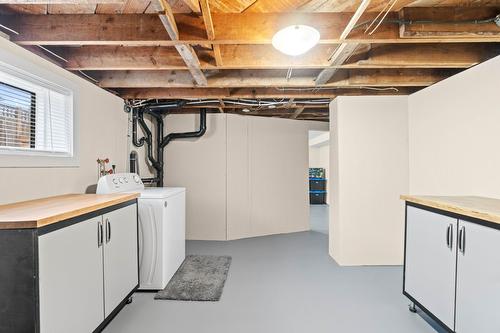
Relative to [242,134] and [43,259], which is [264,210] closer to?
[242,134]

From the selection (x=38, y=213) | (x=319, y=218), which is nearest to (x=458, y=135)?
(x=38, y=213)

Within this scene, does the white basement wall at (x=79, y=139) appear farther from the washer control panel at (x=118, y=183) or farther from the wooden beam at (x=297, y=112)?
the wooden beam at (x=297, y=112)

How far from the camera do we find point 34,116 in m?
2.23

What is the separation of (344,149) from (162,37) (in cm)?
241

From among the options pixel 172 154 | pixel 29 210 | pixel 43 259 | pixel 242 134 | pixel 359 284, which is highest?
pixel 242 134

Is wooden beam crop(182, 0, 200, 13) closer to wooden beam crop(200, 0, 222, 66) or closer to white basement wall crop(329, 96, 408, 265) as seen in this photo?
wooden beam crop(200, 0, 222, 66)

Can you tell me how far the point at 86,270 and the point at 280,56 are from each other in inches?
90.5

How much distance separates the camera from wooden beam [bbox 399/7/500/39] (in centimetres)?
190

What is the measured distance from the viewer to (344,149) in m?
3.32

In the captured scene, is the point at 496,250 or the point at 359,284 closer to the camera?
the point at 496,250

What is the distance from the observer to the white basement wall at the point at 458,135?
7.27 feet

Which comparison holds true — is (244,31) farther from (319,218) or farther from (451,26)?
(319,218)

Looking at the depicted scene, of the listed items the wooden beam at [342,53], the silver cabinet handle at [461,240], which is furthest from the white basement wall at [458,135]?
the wooden beam at [342,53]

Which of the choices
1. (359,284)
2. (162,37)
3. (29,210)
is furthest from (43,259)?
(359,284)
